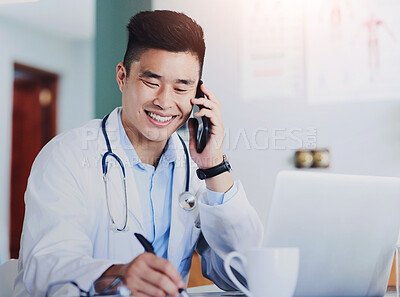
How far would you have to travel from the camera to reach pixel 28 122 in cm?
443

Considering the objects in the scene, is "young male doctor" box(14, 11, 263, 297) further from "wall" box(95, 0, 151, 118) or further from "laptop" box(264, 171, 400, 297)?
"wall" box(95, 0, 151, 118)

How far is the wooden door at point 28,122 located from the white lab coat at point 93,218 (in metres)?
3.40

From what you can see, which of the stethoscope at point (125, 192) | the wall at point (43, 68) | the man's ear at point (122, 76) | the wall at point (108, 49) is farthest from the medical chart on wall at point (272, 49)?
the wall at point (43, 68)

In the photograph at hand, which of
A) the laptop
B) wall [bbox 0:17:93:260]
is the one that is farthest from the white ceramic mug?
wall [bbox 0:17:93:260]

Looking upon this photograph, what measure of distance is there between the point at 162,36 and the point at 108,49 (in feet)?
3.67

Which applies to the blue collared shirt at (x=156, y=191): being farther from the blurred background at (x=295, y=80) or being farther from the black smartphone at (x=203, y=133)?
the blurred background at (x=295, y=80)

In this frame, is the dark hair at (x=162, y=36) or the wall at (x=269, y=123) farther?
the wall at (x=269, y=123)

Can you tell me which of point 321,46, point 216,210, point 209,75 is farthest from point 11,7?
point 216,210

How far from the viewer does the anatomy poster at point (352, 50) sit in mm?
1881

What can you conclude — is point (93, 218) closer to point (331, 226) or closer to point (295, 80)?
point (331, 226)

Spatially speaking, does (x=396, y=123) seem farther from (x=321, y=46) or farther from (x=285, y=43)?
(x=285, y=43)

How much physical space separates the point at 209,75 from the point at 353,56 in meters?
0.60

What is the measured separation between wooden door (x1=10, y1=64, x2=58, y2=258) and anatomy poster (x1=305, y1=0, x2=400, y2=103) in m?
3.09

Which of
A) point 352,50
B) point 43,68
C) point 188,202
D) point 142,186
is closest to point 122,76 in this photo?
point 142,186
